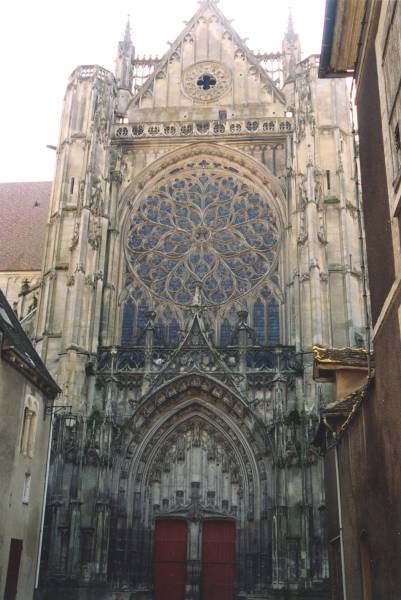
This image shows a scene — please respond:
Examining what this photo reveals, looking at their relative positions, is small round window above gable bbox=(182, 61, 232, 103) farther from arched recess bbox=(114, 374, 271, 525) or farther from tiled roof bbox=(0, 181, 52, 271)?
arched recess bbox=(114, 374, 271, 525)

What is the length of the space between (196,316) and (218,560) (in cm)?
692

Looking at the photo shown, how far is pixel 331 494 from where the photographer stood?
13.4 metres

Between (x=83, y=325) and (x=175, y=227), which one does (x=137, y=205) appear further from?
(x=83, y=325)

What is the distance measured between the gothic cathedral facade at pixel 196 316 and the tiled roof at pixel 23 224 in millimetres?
5994

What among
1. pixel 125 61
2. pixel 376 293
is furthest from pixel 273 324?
pixel 376 293

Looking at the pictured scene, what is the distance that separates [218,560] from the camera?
755 inches

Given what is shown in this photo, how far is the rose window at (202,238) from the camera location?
22.7 metres

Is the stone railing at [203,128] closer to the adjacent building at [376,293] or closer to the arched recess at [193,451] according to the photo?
the arched recess at [193,451]

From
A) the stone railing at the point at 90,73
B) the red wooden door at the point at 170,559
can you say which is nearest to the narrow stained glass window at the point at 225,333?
the red wooden door at the point at 170,559

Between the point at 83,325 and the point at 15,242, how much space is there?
10.1 metres

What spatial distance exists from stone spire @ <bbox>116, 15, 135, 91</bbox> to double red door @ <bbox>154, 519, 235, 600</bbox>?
53.1ft

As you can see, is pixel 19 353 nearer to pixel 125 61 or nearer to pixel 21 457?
pixel 21 457

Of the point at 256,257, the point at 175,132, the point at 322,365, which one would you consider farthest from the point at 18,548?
the point at 175,132

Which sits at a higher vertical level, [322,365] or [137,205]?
[137,205]
